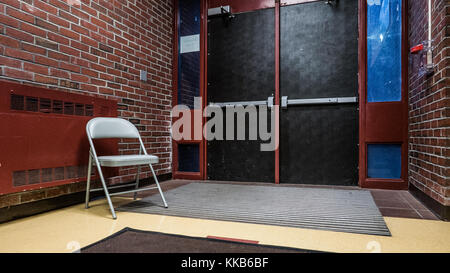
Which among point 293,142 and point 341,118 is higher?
point 341,118

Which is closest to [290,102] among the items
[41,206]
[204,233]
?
[204,233]

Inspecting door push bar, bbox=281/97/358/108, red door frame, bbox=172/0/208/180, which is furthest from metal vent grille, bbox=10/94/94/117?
door push bar, bbox=281/97/358/108

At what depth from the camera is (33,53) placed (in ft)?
7.02

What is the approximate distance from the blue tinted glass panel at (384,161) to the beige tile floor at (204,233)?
133 centimetres

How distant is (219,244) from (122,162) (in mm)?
1024

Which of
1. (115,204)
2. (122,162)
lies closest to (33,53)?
(122,162)

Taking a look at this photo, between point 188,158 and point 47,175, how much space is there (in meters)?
2.03

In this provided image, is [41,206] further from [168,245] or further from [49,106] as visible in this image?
[168,245]

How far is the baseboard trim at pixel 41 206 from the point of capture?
1.96 m

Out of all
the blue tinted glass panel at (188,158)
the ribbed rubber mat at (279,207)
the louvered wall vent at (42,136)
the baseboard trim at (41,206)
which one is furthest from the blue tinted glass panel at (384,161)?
the baseboard trim at (41,206)

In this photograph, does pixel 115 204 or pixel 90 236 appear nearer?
pixel 90 236

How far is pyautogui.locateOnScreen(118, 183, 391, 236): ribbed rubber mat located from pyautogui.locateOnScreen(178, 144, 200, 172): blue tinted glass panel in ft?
2.50

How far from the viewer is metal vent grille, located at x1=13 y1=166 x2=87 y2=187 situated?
6.45ft

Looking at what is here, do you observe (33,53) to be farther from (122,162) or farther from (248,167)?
(248,167)
